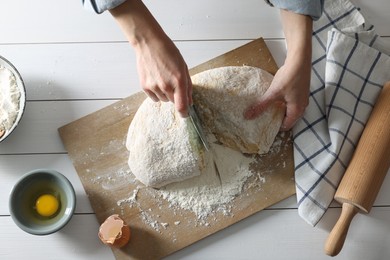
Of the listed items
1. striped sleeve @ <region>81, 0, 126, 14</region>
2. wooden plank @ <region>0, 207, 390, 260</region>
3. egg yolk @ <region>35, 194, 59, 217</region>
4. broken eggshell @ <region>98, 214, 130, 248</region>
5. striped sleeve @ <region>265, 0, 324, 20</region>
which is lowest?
wooden plank @ <region>0, 207, 390, 260</region>

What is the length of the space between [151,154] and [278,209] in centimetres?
33

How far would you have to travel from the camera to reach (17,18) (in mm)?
1244

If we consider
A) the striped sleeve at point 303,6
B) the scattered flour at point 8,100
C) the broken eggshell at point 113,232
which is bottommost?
the broken eggshell at point 113,232

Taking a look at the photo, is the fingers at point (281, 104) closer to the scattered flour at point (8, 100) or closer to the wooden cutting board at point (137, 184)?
the wooden cutting board at point (137, 184)

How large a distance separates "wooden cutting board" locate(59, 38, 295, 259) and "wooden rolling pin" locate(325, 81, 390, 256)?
0.13m

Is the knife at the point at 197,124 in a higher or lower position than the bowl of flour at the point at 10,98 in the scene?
lower

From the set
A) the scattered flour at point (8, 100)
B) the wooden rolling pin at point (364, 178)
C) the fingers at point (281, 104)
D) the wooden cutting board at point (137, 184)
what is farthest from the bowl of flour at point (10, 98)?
the wooden rolling pin at point (364, 178)

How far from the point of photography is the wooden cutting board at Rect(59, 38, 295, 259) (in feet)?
3.66

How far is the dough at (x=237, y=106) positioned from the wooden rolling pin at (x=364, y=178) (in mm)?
196

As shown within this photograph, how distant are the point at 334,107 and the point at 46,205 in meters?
0.72

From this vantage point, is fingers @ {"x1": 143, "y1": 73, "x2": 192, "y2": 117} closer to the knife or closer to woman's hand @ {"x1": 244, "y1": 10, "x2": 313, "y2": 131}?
the knife

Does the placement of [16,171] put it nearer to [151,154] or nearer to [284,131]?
[151,154]

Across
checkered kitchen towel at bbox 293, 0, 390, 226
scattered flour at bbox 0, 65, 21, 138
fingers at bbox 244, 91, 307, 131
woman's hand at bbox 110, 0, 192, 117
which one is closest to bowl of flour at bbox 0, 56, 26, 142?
scattered flour at bbox 0, 65, 21, 138

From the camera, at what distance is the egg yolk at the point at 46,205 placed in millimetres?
1102
